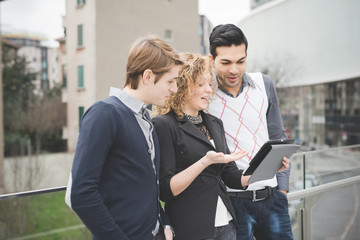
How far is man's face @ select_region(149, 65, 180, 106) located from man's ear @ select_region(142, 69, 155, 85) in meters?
0.03

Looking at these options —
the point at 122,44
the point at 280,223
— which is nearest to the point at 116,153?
the point at 280,223

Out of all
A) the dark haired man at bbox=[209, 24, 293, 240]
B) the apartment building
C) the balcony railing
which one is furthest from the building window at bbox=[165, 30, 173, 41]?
the dark haired man at bbox=[209, 24, 293, 240]

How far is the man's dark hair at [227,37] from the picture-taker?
1.87m

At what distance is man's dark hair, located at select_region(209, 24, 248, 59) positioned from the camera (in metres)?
1.87

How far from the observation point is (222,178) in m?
1.79

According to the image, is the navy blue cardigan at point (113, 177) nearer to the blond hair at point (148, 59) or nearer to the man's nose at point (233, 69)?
the blond hair at point (148, 59)

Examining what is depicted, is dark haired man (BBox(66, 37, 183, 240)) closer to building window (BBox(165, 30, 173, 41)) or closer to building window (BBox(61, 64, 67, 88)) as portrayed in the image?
building window (BBox(61, 64, 67, 88))

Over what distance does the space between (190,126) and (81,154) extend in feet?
1.82

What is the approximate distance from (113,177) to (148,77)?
1.27 ft

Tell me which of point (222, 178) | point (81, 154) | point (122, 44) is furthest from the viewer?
point (122, 44)

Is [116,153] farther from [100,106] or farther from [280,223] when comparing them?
[280,223]

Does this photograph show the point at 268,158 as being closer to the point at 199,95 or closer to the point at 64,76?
→ the point at 199,95

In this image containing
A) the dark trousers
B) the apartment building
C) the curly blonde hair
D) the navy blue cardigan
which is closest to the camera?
the navy blue cardigan

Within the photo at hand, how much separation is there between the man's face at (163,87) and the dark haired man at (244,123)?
510 millimetres
